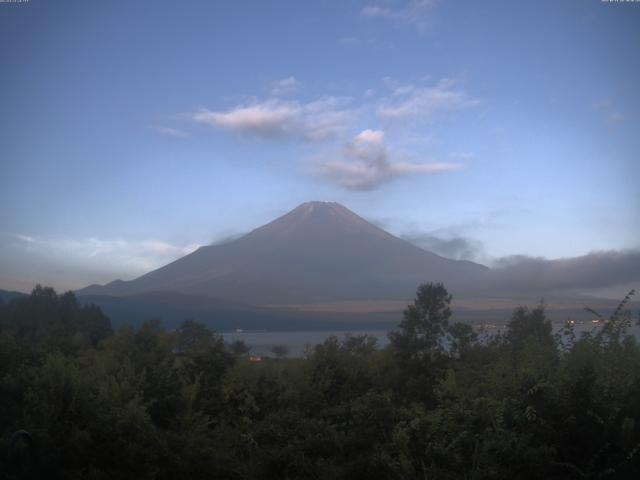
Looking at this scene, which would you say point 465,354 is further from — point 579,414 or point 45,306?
point 45,306

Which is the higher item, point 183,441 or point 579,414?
point 579,414

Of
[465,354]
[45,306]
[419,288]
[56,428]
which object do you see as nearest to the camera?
[56,428]

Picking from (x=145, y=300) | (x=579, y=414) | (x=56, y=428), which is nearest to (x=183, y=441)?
(x=56, y=428)

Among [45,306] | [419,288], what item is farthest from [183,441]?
[45,306]

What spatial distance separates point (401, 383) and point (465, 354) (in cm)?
399

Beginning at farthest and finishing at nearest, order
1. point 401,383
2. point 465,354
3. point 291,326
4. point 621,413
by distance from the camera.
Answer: point 291,326
point 465,354
point 401,383
point 621,413

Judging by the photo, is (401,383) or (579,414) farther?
(401,383)

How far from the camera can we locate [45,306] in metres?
47.7

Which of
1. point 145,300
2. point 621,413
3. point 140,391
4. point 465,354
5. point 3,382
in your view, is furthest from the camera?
point 145,300

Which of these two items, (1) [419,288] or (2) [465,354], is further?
(1) [419,288]

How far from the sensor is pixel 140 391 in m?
8.95

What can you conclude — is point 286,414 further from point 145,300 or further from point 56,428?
point 145,300

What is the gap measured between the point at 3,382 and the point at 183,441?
240 cm

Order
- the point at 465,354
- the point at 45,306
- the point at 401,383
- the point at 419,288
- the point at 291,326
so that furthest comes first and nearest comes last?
the point at 291,326 → the point at 45,306 → the point at 419,288 → the point at 465,354 → the point at 401,383
